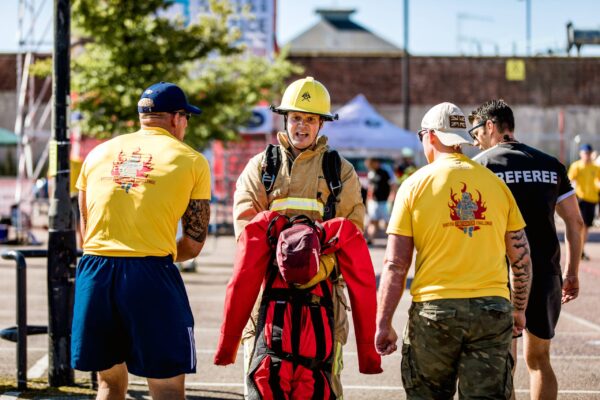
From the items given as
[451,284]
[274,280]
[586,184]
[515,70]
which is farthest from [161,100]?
[515,70]

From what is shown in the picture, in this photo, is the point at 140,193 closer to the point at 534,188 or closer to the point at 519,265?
the point at 519,265

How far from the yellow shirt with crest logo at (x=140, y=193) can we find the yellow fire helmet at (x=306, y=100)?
1.88ft

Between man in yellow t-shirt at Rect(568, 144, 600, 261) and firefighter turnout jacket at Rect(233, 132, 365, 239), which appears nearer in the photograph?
firefighter turnout jacket at Rect(233, 132, 365, 239)

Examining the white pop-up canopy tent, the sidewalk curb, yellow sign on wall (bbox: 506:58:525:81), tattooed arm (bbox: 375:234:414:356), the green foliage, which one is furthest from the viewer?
yellow sign on wall (bbox: 506:58:525:81)

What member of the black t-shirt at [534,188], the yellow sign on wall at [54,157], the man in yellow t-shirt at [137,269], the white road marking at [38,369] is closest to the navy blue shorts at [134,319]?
the man in yellow t-shirt at [137,269]

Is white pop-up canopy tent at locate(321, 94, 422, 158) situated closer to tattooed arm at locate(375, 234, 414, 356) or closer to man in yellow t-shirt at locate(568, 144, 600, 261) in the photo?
man in yellow t-shirt at locate(568, 144, 600, 261)

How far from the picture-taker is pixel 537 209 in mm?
5836

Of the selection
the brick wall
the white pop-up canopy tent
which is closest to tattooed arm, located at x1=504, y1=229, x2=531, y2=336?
the white pop-up canopy tent

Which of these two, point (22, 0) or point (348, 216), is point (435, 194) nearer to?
point (348, 216)

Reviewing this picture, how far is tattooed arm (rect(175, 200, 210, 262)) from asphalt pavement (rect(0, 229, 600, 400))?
220 centimetres

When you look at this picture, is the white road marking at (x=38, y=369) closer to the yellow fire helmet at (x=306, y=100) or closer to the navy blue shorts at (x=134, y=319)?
the navy blue shorts at (x=134, y=319)

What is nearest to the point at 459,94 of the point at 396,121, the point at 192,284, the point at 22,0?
the point at 396,121

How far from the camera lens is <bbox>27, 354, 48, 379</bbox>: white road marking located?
26.1 ft

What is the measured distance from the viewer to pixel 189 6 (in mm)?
29250
